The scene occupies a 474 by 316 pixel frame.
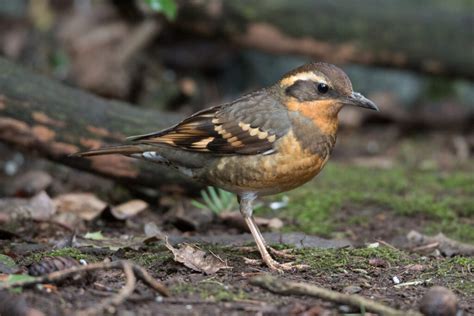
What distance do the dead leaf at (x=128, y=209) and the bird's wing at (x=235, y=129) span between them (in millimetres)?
1053

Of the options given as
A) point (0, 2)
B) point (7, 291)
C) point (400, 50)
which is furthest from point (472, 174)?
point (0, 2)

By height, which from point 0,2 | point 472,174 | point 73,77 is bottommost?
point 472,174

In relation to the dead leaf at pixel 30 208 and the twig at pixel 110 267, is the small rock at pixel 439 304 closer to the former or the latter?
the twig at pixel 110 267

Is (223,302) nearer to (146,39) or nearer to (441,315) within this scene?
(441,315)

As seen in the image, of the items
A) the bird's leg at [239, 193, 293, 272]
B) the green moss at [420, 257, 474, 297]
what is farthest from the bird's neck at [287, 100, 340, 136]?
the green moss at [420, 257, 474, 297]

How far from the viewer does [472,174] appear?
851 cm

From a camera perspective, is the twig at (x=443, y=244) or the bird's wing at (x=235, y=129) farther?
the twig at (x=443, y=244)

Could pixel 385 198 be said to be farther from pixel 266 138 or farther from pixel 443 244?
pixel 266 138

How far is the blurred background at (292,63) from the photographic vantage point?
8.43 meters

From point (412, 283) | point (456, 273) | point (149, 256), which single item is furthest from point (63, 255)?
point (456, 273)

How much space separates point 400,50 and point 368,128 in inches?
53.5

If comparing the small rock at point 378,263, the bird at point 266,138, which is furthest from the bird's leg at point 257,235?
the small rock at point 378,263

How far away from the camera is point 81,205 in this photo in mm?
6914

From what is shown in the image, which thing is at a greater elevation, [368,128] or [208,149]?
[208,149]
